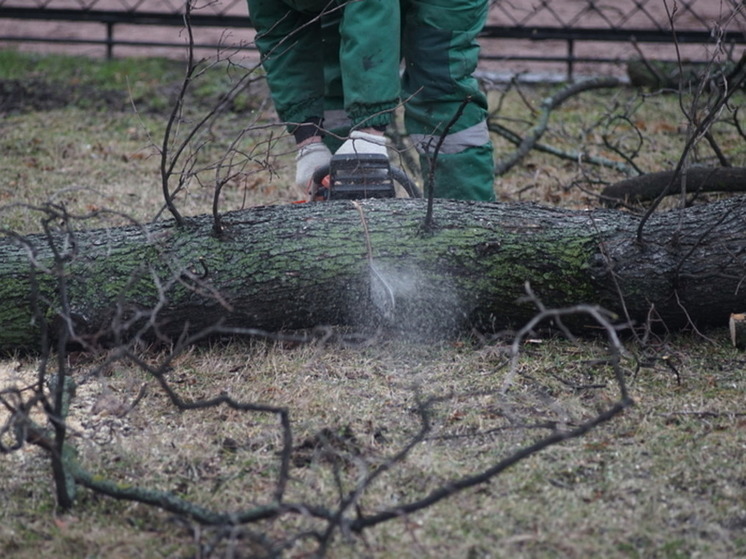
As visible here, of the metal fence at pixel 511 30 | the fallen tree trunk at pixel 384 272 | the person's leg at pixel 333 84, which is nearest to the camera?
the fallen tree trunk at pixel 384 272

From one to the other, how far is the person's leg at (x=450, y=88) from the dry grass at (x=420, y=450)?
0.94m

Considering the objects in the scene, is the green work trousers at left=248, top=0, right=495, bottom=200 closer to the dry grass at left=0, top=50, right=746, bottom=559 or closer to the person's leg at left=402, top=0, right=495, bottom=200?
the person's leg at left=402, top=0, right=495, bottom=200

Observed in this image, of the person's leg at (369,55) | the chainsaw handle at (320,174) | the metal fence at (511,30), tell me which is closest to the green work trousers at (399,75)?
the person's leg at (369,55)

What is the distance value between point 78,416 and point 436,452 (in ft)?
3.03

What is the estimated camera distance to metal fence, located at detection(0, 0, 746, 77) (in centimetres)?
699

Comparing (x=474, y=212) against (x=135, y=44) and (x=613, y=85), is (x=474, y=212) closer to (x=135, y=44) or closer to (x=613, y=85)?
(x=613, y=85)

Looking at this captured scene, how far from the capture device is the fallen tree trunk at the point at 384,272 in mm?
2631

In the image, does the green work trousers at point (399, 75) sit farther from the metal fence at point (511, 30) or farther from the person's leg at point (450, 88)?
the metal fence at point (511, 30)

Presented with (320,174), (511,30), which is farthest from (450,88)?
(511,30)

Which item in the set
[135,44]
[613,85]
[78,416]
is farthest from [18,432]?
[135,44]

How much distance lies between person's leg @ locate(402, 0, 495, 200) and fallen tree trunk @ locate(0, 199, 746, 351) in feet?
2.53

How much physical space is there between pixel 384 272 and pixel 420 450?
652mm

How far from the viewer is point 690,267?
8.71ft

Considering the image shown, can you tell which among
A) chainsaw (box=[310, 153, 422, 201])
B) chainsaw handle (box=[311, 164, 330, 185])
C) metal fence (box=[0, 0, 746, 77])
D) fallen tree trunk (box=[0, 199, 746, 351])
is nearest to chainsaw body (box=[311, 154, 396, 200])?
chainsaw (box=[310, 153, 422, 201])
